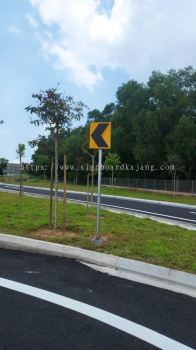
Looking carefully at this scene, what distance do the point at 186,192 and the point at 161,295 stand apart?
3843 cm

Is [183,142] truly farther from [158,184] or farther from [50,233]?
[50,233]

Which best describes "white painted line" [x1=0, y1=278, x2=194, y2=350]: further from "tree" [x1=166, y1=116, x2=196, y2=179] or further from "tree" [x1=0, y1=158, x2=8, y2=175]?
"tree" [x1=0, y1=158, x2=8, y2=175]

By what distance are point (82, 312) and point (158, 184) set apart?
4386 cm

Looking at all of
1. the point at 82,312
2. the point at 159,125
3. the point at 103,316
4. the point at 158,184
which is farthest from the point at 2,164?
the point at 103,316

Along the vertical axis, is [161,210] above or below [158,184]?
below

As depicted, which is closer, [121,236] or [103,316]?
[103,316]

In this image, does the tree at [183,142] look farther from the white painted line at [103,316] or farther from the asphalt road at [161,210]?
the white painted line at [103,316]

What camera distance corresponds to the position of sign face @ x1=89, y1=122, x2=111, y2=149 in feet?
27.9

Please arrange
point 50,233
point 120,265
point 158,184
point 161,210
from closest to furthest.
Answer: point 120,265, point 50,233, point 161,210, point 158,184

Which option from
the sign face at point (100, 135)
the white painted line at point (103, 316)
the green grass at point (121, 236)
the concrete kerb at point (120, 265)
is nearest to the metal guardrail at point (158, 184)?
the green grass at point (121, 236)

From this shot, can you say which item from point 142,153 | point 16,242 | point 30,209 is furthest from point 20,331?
point 142,153

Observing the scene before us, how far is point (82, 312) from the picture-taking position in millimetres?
5059

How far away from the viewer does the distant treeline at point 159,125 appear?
145ft

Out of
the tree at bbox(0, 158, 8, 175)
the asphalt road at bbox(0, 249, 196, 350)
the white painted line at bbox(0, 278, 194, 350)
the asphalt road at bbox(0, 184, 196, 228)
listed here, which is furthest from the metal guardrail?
the white painted line at bbox(0, 278, 194, 350)
